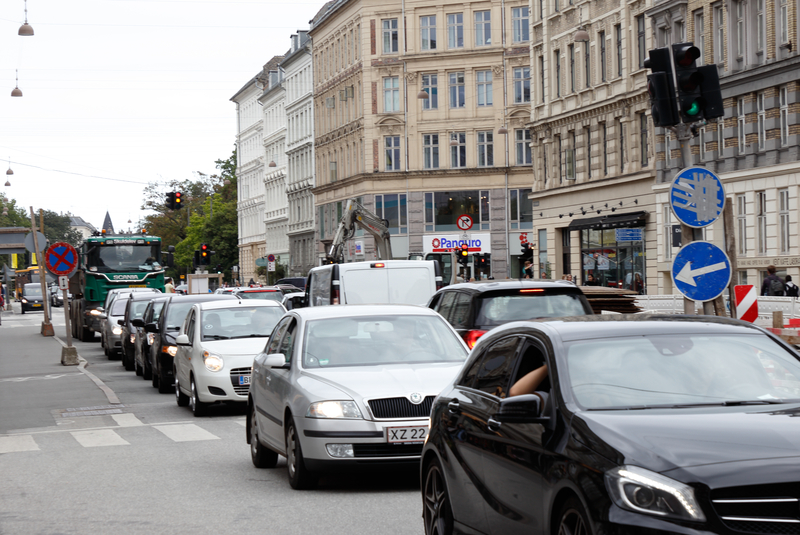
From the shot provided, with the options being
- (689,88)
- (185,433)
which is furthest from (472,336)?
(689,88)

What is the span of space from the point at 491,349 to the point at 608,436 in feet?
6.08

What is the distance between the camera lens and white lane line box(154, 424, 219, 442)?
14531 millimetres

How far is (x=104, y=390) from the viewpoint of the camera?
21797 millimetres

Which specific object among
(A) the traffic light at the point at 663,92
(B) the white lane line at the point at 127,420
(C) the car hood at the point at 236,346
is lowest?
(B) the white lane line at the point at 127,420

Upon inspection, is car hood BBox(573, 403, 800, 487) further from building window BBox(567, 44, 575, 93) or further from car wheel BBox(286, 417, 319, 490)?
building window BBox(567, 44, 575, 93)

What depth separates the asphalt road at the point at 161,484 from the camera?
8.88 metres

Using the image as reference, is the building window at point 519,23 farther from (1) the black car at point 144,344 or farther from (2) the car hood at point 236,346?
(2) the car hood at point 236,346

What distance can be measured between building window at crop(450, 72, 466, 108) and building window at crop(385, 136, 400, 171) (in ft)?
13.4

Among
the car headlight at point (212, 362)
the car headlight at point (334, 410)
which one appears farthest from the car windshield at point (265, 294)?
the car headlight at point (334, 410)

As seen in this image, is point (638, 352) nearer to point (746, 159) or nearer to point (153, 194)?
point (746, 159)

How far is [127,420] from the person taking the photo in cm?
1694

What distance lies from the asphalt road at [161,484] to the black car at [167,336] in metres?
2.55

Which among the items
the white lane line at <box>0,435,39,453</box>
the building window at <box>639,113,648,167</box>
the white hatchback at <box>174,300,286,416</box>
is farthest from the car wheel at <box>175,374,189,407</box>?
the building window at <box>639,113,648,167</box>

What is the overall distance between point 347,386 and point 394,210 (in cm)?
6446
